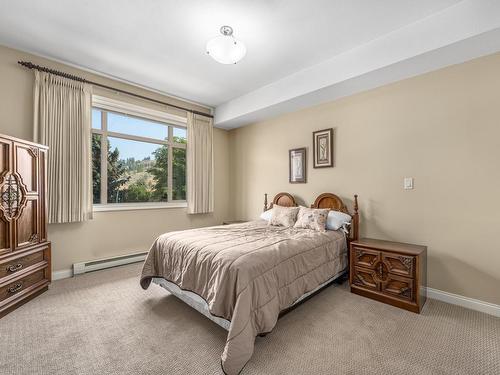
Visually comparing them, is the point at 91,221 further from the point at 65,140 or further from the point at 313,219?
the point at 313,219

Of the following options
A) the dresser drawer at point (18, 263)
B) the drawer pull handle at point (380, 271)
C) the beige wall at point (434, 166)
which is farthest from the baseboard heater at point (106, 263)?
the drawer pull handle at point (380, 271)

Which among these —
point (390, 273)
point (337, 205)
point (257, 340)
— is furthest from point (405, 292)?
point (257, 340)

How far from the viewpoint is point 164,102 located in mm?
4109

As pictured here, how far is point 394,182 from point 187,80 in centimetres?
324

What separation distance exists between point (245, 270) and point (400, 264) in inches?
66.2

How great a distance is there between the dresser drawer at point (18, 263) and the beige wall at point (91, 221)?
496mm

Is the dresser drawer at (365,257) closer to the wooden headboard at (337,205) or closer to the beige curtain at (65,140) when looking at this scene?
the wooden headboard at (337,205)

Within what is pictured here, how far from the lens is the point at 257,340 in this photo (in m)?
1.87

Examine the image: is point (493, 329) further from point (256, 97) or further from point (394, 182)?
point (256, 97)

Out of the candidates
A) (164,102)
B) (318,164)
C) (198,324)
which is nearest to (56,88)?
(164,102)

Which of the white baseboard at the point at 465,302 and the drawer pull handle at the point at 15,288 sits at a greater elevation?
the drawer pull handle at the point at 15,288

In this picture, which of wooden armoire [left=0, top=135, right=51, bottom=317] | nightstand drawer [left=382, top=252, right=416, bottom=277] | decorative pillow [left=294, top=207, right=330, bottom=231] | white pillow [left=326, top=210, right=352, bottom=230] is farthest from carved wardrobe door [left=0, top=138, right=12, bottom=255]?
nightstand drawer [left=382, top=252, right=416, bottom=277]

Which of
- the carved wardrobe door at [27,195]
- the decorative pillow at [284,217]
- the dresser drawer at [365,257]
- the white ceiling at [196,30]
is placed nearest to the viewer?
the white ceiling at [196,30]

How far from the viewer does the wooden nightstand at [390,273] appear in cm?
230
